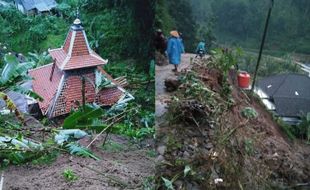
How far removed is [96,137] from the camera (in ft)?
5.19

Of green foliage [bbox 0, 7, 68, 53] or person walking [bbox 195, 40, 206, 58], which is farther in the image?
green foliage [bbox 0, 7, 68, 53]

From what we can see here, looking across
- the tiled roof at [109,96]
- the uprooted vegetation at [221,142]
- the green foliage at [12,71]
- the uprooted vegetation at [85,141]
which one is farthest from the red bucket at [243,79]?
the green foliage at [12,71]

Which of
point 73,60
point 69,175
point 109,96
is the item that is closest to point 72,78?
point 73,60

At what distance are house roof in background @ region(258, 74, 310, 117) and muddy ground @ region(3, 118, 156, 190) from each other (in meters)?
0.68

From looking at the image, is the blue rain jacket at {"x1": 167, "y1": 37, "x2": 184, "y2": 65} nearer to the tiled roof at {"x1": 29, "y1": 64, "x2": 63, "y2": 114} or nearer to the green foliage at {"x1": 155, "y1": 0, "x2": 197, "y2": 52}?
the green foliage at {"x1": 155, "y1": 0, "x2": 197, "y2": 52}

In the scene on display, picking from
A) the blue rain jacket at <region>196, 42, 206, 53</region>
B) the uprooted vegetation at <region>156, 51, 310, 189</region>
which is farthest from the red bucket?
the blue rain jacket at <region>196, 42, 206, 53</region>

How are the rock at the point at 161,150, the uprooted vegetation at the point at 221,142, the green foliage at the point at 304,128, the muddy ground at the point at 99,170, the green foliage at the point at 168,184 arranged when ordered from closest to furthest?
the green foliage at the point at 304,128 → the uprooted vegetation at the point at 221,142 → the green foliage at the point at 168,184 → the rock at the point at 161,150 → the muddy ground at the point at 99,170

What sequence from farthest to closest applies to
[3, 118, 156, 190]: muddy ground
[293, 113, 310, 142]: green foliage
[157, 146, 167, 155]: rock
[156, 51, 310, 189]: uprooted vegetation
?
[3, 118, 156, 190]: muddy ground
[157, 146, 167, 155]: rock
[156, 51, 310, 189]: uprooted vegetation
[293, 113, 310, 142]: green foliage

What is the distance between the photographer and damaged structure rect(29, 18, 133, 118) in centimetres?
142

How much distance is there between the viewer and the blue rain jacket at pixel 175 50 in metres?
1.26

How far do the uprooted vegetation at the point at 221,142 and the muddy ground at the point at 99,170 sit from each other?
202mm

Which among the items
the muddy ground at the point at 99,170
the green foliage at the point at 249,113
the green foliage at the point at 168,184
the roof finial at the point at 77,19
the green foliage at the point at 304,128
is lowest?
the muddy ground at the point at 99,170

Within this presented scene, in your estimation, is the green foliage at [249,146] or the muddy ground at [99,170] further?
the muddy ground at [99,170]

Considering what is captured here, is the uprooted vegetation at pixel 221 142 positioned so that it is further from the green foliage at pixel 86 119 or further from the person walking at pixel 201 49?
the green foliage at pixel 86 119
